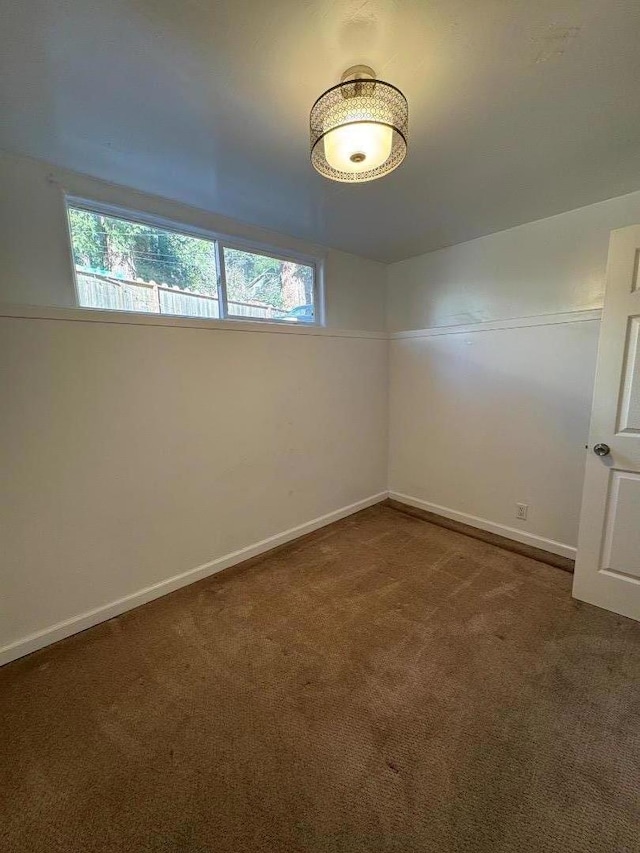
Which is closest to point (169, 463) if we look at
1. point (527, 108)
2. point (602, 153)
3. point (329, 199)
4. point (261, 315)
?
point (261, 315)

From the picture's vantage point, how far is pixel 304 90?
54.9 inches

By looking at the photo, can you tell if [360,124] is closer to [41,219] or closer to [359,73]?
[359,73]

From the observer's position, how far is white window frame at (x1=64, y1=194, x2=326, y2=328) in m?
1.98

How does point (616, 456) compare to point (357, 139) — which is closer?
point (357, 139)

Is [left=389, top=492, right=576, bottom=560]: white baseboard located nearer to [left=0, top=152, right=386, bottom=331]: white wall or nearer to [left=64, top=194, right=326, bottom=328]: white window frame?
[left=64, top=194, right=326, bottom=328]: white window frame

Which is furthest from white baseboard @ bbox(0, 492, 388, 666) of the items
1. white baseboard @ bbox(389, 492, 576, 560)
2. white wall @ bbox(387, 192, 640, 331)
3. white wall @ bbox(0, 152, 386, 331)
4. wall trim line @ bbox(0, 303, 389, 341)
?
white wall @ bbox(387, 192, 640, 331)

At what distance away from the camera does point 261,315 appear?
111 inches

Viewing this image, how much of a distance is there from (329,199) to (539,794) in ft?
9.84

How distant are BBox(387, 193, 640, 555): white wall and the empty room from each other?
24mm

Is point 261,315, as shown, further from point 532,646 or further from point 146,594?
point 532,646

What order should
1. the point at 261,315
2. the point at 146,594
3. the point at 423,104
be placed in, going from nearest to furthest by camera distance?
the point at 423,104
the point at 146,594
the point at 261,315

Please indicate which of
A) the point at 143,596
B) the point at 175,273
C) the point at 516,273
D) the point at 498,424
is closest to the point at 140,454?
the point at 143,596

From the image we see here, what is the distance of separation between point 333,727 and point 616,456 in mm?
1957

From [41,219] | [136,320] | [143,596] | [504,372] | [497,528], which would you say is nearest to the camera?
[41,219]
